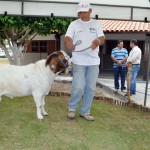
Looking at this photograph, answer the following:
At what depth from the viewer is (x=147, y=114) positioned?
7227mm

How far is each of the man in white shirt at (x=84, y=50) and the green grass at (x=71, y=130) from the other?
0.51 m

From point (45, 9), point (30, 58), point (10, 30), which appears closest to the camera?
point (45, 9)

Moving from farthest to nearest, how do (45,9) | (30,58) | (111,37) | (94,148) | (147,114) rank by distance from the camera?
(30,58) < (111,37) < (147,114) < (45,9) < (94,148)

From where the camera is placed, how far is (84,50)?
6156mm

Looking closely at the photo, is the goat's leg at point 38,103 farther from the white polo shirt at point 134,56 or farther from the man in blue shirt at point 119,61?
the man in blue shirt at point 119,61

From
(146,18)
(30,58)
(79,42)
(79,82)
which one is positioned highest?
(146,18)

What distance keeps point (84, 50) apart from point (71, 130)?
138cm

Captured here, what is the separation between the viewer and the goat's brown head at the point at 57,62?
614 centimetres

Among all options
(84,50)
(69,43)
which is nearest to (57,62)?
(69,43)

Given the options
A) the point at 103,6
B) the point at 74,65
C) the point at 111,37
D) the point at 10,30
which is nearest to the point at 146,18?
the point at 103,6

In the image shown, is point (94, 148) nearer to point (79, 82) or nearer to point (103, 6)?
point (79, 82)

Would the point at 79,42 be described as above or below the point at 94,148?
above

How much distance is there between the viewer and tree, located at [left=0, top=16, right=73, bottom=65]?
10015 mm

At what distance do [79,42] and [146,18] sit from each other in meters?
1.58
